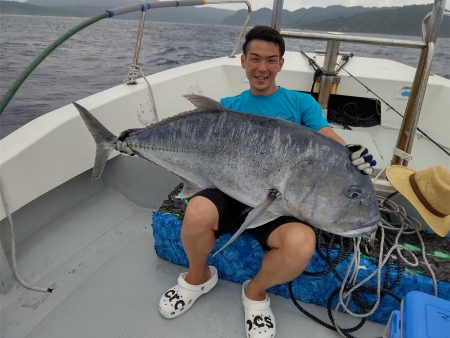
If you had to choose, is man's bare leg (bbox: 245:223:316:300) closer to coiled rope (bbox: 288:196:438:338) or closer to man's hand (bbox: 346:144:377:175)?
coiled rope (bbox: 288:196:438:338)

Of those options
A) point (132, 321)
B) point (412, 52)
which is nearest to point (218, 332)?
point (132, 321)

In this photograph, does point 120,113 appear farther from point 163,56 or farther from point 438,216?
point 163,56

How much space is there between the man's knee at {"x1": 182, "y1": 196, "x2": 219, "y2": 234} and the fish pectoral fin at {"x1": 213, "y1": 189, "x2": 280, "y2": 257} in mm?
198

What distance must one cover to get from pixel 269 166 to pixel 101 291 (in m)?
1.39

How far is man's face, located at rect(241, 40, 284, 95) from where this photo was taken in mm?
2092

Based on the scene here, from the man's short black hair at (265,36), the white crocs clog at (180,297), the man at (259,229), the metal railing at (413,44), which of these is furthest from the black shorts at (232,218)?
the metal railing at (413,44)

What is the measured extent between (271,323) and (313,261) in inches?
17.2

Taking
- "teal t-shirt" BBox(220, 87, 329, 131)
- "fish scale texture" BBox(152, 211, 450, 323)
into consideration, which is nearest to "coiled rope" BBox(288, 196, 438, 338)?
"fish scale texture" BBox(152, 211, 450, 323)

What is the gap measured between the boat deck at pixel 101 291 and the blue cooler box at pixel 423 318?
62 centimetres

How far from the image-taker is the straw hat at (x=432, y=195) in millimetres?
1947

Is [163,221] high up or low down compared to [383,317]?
up

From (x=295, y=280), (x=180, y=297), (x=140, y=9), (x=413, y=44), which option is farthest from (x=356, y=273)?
(x=140, y=9)

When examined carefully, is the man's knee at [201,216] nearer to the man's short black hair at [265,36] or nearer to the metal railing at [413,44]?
the man's short black hair at [265,36]

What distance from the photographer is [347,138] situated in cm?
404
